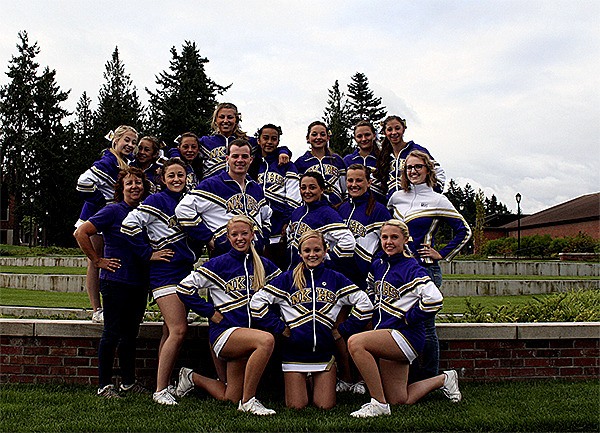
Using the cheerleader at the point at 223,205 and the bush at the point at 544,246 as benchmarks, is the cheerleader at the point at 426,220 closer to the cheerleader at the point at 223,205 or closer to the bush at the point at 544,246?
the cheerleader at the point at 223,205

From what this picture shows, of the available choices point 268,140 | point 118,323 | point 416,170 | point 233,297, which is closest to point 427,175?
point 416,170

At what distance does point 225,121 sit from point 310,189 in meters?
1.51

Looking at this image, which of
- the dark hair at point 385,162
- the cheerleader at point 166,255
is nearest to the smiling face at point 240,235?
the cheerleader at point 166,255

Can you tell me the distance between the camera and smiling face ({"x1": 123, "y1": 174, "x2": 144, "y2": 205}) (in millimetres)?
6188

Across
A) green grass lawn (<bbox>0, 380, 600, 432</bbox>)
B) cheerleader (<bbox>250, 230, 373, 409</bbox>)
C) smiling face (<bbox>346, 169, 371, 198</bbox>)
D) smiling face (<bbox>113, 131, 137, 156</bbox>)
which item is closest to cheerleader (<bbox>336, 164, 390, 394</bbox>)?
smiling face (<bbox>346, 169, 371, 198</bbox>)

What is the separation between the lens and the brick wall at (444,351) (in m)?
6.42

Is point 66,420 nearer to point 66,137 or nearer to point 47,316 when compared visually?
point 47,316

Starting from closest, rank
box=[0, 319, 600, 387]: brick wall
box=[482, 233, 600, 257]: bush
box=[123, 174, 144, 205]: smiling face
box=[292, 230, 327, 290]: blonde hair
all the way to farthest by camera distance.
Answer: box=[292, 230, 327, 290]: blonde hair → box=[123, 174, 144, 205]: smiling face → box=[0, 319, 600, 387]: brick wall → box=[482, 233, 600, 257]: bush

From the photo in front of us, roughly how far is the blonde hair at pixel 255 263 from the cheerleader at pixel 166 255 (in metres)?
0.61

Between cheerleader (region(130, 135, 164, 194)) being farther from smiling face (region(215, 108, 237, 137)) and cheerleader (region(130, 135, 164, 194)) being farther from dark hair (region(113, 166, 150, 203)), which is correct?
smiling face (region(215, 108, 237, 137))

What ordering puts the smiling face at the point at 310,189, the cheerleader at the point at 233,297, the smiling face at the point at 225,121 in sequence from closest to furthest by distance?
the cheerleader at the point at 233,297, the smiling face at the point at 310,189, the smiling face at the point at 225,121

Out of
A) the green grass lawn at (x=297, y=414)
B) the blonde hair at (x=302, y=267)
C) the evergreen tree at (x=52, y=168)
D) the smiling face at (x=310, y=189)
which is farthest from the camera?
the evergreen tree at (x=52, y=168)

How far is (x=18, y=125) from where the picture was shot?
50906mm

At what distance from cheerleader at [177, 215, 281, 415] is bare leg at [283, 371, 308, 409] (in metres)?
0.33
